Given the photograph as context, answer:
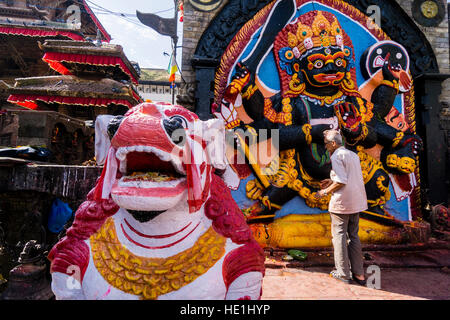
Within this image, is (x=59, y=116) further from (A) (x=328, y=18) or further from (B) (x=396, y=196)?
(B) (x=396, y=196)

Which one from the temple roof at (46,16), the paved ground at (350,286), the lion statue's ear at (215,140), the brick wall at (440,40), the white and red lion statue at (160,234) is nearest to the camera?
the white and red lion statue at (160,234)

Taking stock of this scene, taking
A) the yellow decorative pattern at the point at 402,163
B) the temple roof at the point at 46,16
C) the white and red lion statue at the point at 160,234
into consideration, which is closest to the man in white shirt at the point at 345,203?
the white and red lion statue at the point at 160,234

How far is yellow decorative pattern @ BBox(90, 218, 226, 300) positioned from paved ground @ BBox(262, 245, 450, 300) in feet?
5.35

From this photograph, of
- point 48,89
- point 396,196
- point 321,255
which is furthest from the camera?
point 48,89

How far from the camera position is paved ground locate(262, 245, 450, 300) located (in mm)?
2502

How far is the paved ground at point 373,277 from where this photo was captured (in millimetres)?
2502

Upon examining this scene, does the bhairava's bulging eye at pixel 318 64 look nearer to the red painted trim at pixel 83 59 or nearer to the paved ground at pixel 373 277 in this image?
the paved ground at pixel 373 277

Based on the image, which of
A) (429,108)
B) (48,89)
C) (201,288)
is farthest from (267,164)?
(48,89)

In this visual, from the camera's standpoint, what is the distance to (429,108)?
449 cm

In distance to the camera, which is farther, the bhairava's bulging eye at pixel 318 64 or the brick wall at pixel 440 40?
the brick wall at pixel 440 40

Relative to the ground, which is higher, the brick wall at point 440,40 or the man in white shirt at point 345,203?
the brick wall at point 440,40

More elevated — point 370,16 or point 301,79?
point 370,16

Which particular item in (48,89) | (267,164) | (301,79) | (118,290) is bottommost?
(118,290)

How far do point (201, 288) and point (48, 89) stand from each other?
8801 mm
